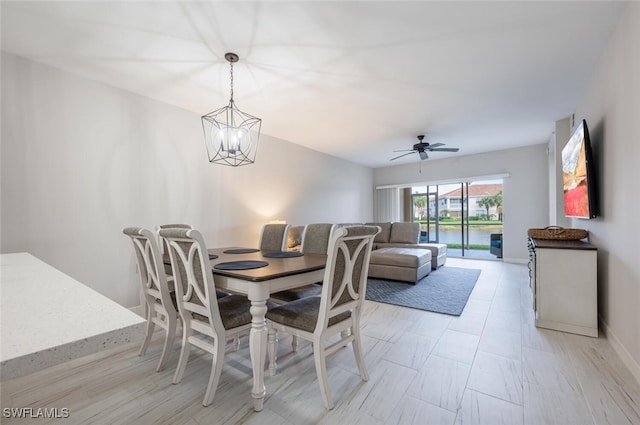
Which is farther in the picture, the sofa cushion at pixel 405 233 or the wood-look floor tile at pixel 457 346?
the sofa cushion at pixel 405 233

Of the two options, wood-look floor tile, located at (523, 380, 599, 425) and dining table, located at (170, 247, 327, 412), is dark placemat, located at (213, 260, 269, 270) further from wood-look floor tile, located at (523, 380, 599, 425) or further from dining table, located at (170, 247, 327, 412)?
wood-look floor tile, located at (523, 380, 599, 425)

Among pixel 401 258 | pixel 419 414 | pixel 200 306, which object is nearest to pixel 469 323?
pixel 419 414

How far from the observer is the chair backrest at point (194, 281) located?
156 centimetres

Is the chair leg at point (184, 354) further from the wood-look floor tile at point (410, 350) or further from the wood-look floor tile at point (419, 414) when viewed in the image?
the wood-look floor tile at point (410, 350)

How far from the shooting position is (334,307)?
167cm

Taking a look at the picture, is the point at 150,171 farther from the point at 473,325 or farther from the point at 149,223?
the point at 473,325

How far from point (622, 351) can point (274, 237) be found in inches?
118

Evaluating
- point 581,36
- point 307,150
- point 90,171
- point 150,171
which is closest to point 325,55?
point 581,36

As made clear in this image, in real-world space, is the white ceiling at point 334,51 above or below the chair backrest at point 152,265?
above

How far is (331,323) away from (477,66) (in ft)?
8.88

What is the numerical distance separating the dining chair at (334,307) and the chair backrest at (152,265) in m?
0.75

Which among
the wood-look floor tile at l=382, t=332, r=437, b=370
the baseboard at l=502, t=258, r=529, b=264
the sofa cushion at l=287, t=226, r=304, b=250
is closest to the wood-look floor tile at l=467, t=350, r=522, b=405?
the wood-look floor tile at l=382, t=332, r=437, b=370

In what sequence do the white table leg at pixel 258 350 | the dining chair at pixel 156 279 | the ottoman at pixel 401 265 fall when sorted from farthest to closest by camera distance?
the ottoman at pixel 401 265 < the dining chair at pixel 156 279 < the white table leg at pixel 258 350

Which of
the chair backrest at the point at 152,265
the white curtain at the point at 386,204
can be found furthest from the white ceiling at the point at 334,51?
the white curtain at the point at 386,204
